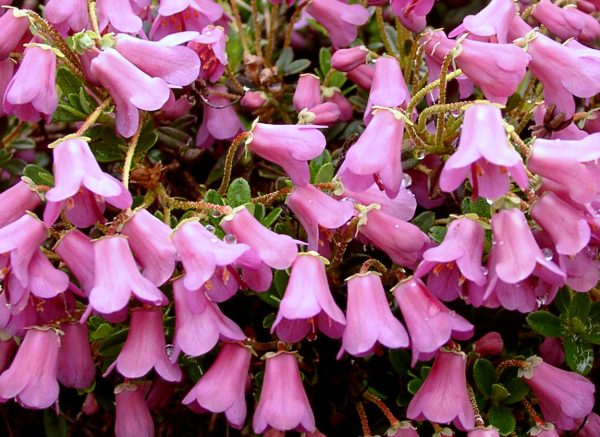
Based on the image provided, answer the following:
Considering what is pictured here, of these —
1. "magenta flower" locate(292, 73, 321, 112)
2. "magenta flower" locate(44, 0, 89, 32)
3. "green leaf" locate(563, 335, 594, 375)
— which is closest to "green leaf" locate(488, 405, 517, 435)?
"green leaf" locate(563, 335, 594, 375)

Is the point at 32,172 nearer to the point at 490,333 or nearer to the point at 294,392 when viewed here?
the point at 294,392

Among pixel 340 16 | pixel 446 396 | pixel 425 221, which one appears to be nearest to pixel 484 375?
pixel 446 396

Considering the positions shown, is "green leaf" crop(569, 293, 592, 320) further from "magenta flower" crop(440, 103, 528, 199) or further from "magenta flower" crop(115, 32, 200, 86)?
"magenta flower" crop(115, 32, 200, 86)

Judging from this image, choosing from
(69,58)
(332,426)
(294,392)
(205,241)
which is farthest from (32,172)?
(332,426)

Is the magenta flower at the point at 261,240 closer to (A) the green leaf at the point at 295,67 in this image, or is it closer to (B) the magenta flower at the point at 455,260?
(B) the magenta flower at the point at 455,260

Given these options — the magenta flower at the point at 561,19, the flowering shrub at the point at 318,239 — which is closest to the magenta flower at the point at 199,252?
the flowering shrub at the point at 318,239
